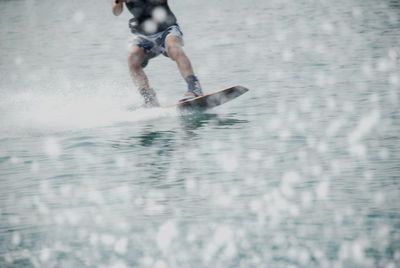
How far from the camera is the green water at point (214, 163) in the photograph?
18.0 ft

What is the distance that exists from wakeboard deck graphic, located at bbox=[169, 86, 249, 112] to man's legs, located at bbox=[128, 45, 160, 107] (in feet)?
1.61

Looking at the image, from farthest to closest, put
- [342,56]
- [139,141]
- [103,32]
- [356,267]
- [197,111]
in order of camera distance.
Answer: [103,32]
[342,56]
[197,111]
[139,141]
[356,267]

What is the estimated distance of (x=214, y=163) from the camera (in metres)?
7.54

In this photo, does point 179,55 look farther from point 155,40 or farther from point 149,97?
point 149,97

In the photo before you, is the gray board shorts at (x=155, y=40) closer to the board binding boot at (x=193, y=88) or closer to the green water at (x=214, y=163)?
the board binding boot at (x=193, y=88)

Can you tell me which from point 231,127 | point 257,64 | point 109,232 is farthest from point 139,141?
point 257,64

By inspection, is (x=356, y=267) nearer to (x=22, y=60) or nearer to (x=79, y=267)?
(x=79, y=267)

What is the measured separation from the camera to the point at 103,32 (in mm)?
20922

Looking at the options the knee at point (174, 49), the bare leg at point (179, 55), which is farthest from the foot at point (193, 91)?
the knee at point (174, 49)

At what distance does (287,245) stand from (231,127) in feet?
12.2

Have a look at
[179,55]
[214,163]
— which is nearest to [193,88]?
[179,55]

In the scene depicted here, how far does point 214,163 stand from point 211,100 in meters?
2.55

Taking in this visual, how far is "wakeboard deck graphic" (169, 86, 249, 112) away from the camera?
9.93m

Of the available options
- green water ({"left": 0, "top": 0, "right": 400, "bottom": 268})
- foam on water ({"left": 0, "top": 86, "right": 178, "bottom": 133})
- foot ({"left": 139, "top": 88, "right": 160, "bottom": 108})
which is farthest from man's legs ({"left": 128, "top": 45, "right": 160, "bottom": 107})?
green water ({"left": 0, "top": 0, "right": 400, "bottom": 268})
